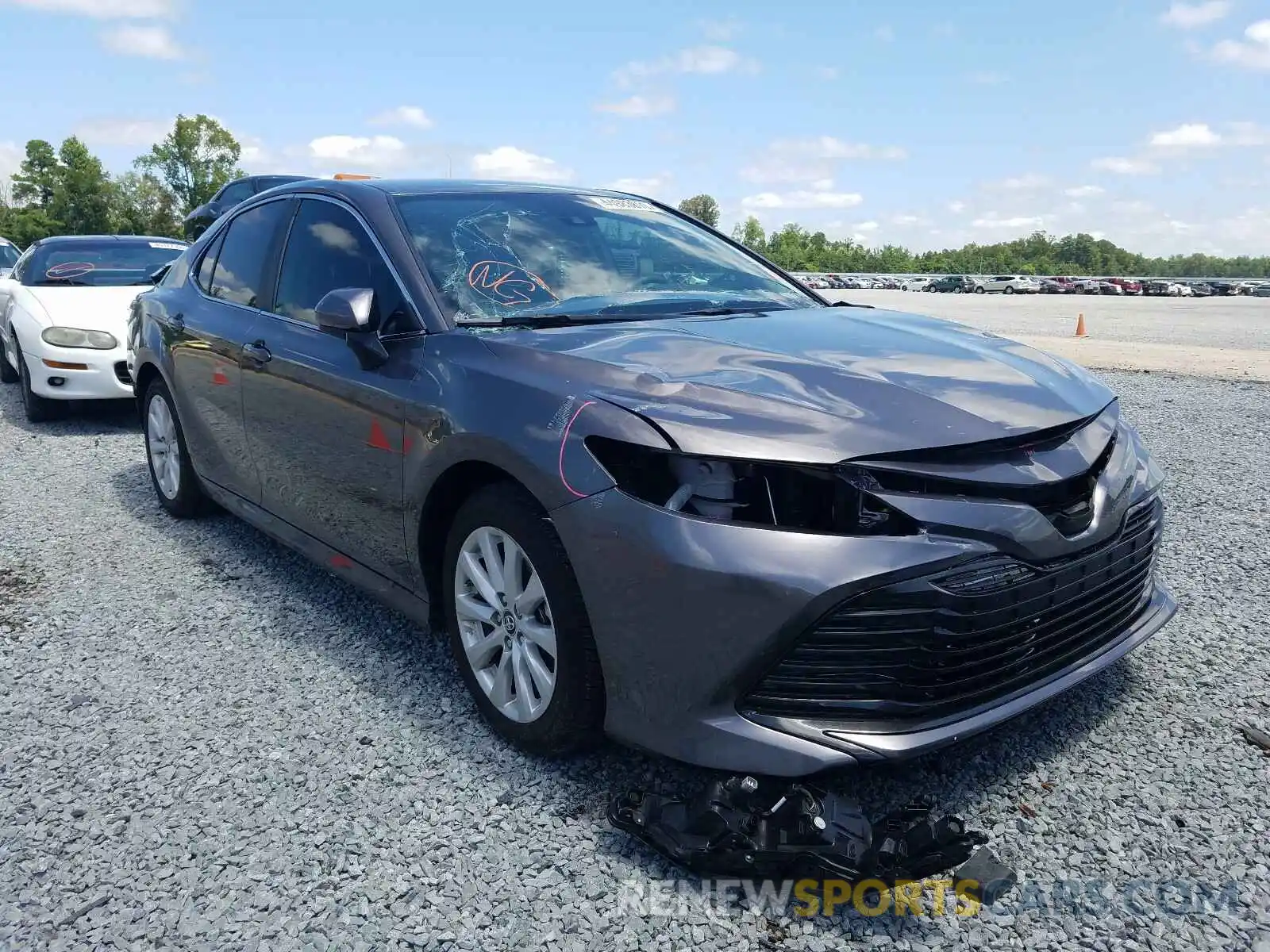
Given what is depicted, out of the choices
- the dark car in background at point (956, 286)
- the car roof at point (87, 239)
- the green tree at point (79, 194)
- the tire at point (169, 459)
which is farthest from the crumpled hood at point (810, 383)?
the green tree at point (79, 194)

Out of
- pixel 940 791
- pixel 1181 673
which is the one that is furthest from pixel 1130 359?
pixel 940 791

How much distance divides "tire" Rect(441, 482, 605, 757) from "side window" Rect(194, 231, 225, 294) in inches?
100

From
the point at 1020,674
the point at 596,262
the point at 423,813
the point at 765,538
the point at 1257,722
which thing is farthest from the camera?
the point at 596,262

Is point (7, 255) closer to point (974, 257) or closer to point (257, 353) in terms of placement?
point (257, 353)

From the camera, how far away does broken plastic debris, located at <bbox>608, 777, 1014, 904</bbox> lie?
2123 mm

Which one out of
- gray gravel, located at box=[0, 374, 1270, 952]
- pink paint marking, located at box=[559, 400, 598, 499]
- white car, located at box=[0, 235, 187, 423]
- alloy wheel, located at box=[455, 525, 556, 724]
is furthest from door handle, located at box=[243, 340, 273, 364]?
white car, located at box=[0, 235, 187, 423]

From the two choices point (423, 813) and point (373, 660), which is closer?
point (423, 813)

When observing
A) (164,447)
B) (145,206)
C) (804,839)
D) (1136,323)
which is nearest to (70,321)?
(164,447)

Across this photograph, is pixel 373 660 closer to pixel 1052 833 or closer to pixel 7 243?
pixel 1052 833

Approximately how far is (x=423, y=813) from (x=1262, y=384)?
36.0 ft

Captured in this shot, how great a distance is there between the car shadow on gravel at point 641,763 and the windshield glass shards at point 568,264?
1252mm

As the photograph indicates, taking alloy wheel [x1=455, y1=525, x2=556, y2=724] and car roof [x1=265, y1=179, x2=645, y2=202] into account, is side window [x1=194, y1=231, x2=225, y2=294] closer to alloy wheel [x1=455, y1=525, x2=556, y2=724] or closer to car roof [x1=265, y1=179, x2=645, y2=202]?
car roof [x1=265, y1=179, x2=645, y2=202]

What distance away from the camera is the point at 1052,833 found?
2.39 meters

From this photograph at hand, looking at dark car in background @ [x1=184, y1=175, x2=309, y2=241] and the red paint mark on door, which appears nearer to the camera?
the red paint mark on door
